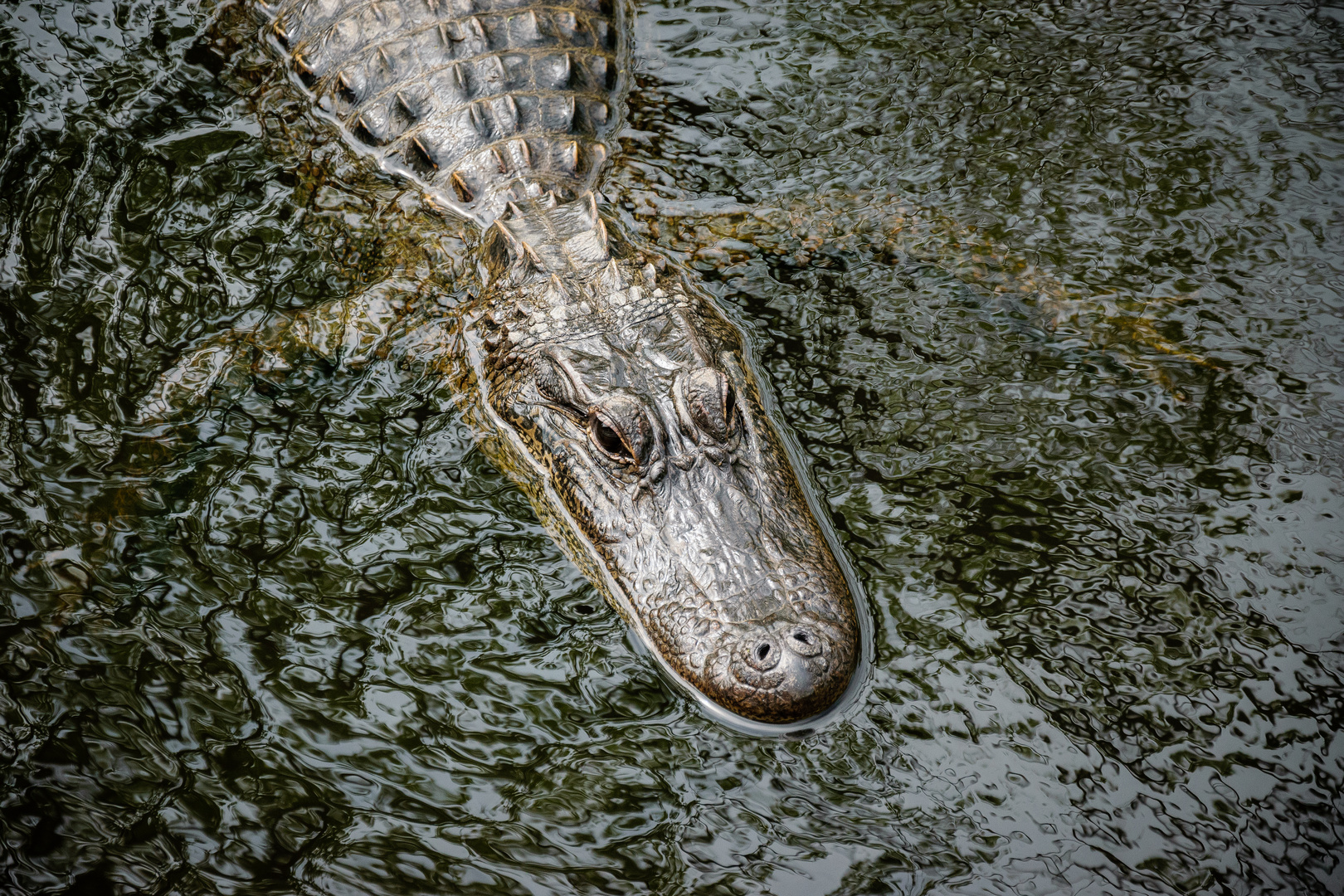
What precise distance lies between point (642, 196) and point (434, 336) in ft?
4.26

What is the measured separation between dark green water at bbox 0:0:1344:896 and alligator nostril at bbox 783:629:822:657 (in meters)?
0.31

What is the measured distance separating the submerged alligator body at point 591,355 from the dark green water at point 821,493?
18 centimetres

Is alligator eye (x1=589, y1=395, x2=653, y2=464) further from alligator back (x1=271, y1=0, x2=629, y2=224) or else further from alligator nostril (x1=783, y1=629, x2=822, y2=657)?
alligator back (x1=271, y1=0, x2=629, y2=224)

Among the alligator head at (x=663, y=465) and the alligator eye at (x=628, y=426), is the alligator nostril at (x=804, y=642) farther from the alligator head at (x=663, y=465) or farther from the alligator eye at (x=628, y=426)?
the alligator eye at (x=628, y=426)

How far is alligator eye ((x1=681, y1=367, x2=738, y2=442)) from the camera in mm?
3250

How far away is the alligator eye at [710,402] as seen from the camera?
3250 millimetres

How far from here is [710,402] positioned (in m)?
3.25

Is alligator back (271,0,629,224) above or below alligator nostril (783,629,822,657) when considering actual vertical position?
above

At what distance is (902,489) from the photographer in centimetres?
341

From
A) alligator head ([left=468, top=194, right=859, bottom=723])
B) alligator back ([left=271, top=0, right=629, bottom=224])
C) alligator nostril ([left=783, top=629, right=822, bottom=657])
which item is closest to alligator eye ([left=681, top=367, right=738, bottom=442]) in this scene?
alligator head ([left=468, top=194, right=859, bottom=723])

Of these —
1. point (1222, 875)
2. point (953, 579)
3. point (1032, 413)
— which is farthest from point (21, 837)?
point (1032, 413)

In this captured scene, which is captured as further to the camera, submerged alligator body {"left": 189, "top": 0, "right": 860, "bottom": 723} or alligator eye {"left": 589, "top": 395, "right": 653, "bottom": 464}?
alligator eye {"left": 589, "top": 395, "right": 653, "bottom": 464}

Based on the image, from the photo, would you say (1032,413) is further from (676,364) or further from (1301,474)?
(676,364)

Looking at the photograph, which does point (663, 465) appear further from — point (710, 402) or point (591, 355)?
point (591, 355)
